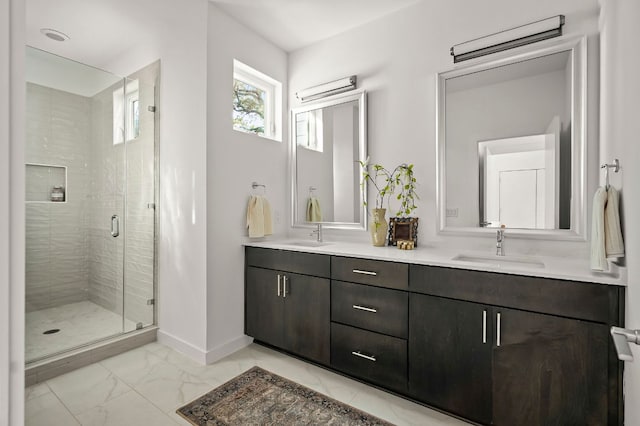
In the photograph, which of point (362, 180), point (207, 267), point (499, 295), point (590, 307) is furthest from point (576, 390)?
point (207, 267)

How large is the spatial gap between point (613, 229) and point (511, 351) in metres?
0.72

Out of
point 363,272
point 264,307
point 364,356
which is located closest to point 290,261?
point 264,307

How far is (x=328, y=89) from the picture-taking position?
2.82 meters

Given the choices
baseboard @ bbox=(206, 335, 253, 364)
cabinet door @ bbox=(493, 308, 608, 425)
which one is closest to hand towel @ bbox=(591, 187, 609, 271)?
cabinet door @ bbox=(493, 308, 608, 425)

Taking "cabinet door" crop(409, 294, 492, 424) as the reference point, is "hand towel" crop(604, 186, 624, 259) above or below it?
above

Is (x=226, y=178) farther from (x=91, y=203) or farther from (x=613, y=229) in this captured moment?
(x=613, y=229)

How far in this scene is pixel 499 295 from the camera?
1.59 m

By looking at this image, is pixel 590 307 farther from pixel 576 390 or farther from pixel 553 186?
pixel 553 186

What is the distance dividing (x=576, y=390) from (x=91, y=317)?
11.3ft

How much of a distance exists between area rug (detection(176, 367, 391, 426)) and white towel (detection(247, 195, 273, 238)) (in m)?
1.12

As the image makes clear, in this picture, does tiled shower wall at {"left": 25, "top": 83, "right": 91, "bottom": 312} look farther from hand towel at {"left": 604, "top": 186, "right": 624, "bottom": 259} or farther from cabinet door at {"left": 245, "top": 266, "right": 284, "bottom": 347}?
hand towel at {"left": 604, "top": 186, "right": 624, "bottom": 259}

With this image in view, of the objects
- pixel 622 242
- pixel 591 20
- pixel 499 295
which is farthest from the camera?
pixel 591 20

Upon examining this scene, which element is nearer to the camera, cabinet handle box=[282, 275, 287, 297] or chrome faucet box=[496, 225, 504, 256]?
chrome faucet box=[496, 225, 504, 256]

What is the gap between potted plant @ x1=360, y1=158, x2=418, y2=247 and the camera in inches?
96.0
